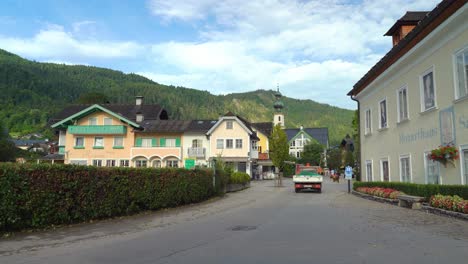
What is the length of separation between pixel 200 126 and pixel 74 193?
42092mm

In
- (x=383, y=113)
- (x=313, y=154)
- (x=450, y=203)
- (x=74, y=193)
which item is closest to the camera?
(x=74, y=193)

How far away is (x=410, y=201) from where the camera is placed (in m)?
15.2

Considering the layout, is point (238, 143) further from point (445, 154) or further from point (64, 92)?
point (64, 92)

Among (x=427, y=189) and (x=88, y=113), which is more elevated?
(x=88, y=113)

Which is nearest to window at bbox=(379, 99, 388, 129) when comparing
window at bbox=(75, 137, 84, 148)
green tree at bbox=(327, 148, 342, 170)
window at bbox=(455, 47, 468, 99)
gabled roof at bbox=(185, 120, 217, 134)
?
window at bbox=(455, 47, 468, 99)

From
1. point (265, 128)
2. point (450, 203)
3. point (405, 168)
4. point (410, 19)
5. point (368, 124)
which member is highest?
point (410, 19)

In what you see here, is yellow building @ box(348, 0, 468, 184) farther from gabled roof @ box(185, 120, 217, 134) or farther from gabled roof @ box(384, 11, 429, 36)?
gabled roof @ box(185, 120, 217, 134)

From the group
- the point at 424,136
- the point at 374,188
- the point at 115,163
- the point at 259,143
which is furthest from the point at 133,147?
the point at 424,136

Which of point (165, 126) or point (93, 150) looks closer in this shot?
point (93, 150)

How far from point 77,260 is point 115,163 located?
45.3 m

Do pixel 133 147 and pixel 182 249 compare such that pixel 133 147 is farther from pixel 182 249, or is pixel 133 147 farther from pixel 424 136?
pixel 182 249

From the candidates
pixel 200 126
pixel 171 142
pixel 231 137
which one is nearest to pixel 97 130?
pixel 171 142

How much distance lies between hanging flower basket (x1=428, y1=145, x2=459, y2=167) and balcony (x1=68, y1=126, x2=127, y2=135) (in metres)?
40.8

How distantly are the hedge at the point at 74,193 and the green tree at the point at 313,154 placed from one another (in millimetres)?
73210
